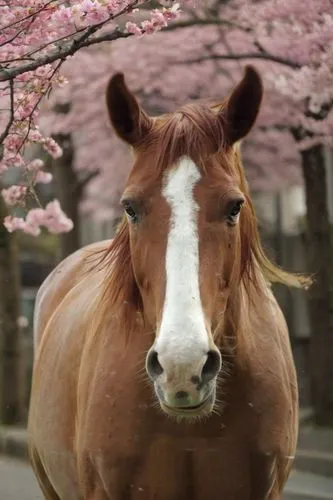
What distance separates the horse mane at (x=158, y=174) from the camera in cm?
333

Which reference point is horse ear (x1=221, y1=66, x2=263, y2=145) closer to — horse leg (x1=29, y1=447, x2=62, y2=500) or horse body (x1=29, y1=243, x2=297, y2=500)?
horse body (x1=29, y1=243, x2=297, y2=500)

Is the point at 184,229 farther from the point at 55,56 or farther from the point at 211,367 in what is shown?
the point at 55,56

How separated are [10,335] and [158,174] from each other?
9.78 m

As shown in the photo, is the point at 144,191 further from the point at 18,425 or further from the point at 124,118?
the point at 18,425

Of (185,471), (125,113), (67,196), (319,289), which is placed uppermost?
(125,113)

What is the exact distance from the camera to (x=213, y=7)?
12.1 metres

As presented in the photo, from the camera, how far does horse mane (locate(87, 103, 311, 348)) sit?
3.33 metres

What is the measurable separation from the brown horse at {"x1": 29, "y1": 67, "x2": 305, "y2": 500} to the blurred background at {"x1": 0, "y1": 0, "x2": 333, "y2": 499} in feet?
15.7

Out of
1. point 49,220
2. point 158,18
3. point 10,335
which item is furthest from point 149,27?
point 10,335

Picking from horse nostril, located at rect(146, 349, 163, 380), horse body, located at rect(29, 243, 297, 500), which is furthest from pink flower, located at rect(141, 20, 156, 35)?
horse nostril, located at rect(146, 349, 163, 380)

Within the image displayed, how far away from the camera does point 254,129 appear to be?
9.21 metres

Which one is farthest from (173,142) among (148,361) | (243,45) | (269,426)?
(243,45)

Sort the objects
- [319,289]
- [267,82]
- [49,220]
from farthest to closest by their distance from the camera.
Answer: [267,82]
[319,289]
[49,220]

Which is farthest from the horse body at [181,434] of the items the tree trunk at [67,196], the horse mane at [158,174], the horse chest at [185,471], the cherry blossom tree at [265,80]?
the tree trunk at [67,196]
